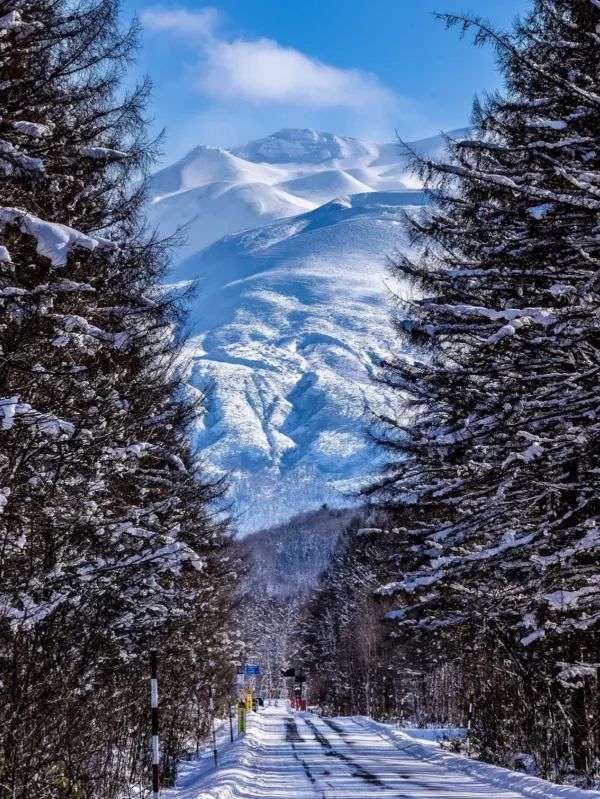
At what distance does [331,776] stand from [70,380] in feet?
31.8

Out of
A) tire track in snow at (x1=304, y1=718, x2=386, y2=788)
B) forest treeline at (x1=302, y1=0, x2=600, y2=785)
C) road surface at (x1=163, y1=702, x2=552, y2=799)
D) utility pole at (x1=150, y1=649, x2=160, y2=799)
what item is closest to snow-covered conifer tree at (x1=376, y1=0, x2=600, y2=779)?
forest treeline at (x1=302, y1=0, x2=600, y2=785)

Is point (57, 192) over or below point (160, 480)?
over

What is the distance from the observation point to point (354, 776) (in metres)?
16.3

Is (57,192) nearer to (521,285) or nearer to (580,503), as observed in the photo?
(521,285)

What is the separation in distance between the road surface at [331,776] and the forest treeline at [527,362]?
6.04 ft

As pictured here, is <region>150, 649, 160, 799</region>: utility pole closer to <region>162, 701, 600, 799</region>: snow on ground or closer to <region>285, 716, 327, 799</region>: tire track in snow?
<region>162, 701, 600, 799</region>: snow on ground

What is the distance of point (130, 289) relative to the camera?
1216 cm

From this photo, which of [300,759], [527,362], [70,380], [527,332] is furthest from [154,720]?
[300,759]

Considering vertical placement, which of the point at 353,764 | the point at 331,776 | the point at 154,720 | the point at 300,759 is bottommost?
the point at 300,759

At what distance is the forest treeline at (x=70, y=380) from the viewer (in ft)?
25.8

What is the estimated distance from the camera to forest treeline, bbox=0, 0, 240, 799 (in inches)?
310

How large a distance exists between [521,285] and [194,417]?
656cm

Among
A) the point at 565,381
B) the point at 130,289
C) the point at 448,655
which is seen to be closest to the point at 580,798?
the point at 565,381

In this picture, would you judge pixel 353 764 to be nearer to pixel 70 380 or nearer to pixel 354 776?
pixel 354 776
